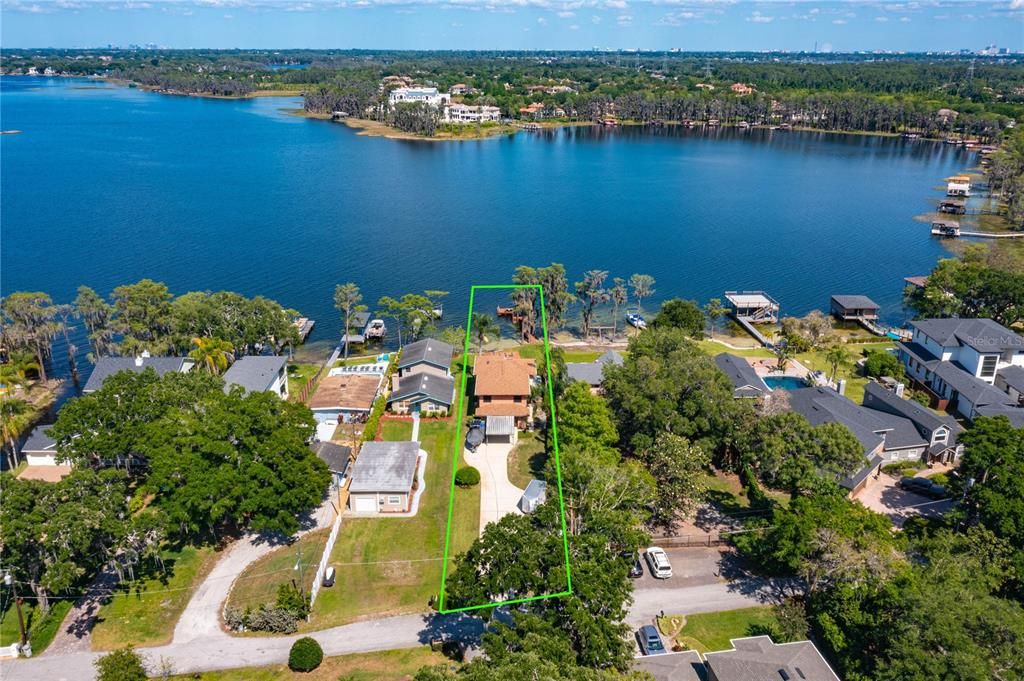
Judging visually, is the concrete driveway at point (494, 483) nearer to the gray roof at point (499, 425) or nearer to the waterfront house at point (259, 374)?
the gray roof at point (499, 425)

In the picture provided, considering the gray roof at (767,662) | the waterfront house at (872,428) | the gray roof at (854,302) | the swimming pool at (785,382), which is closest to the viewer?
the gray roof at (767,662)

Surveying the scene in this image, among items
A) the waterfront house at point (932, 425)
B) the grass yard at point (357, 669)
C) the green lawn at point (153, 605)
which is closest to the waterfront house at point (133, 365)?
the green lawn at point (153, 605)

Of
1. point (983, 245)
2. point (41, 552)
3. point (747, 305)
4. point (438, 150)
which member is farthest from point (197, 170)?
point (983, 245)

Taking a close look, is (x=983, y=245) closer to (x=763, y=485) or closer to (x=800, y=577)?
(x=763, y=485)

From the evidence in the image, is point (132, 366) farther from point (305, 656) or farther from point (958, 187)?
point (958, 187)

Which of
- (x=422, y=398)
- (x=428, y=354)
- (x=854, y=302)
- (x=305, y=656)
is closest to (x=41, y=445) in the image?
(x=422, y=398)

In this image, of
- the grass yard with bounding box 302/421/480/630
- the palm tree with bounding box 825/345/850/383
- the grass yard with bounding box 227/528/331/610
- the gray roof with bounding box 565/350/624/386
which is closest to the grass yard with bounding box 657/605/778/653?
the grass yard with bounding box 302/421/480/630

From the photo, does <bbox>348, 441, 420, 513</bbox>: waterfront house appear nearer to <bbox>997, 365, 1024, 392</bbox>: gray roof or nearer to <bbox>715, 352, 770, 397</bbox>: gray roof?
<bbox>715, 352, 770, 397</bbox>: gray roof

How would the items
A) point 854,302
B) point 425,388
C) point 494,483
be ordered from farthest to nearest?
point 854,302, point 425,388, point 494,483
